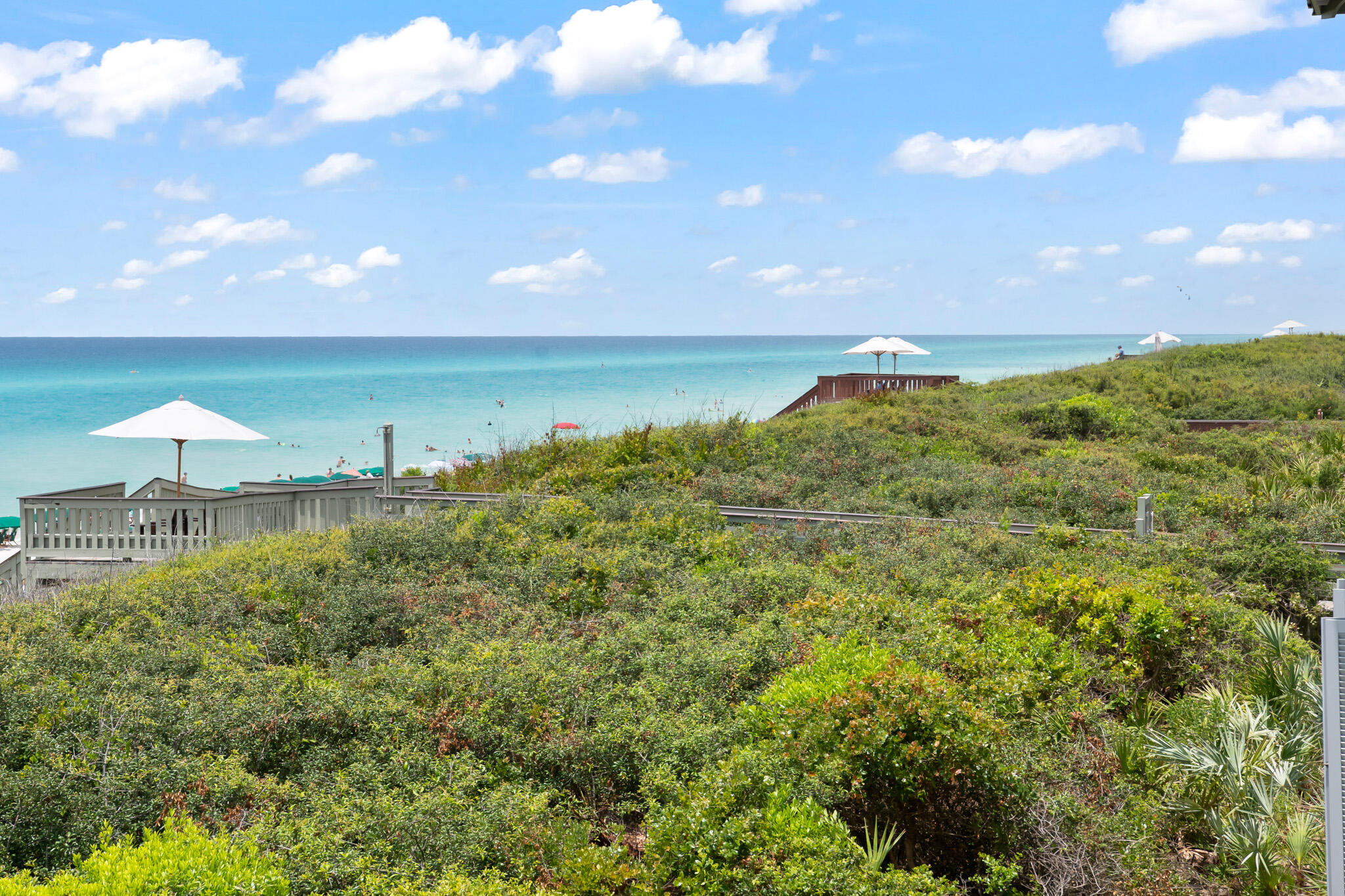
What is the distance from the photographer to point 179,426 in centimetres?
1365

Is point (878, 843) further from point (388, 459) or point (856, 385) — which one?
point (856, 385)

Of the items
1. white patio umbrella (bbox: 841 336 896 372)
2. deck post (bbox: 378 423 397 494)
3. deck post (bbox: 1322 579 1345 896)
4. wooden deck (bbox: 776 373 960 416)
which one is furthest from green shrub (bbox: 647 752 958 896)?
white patio umbrella (bbox: 841 336 896 372)

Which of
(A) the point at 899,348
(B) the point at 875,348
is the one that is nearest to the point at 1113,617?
(B) the point at 875,348

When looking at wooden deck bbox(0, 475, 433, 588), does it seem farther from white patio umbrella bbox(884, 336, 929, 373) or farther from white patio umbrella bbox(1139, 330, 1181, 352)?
white patio umbrella bbox(1139, 330, 1181, 352)

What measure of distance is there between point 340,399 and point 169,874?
7542cm

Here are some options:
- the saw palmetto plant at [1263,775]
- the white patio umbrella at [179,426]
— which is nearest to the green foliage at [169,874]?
the saw palmetto plant at [1263,775]

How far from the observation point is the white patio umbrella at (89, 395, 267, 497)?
44.1 feet

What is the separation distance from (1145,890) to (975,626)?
2941 mm

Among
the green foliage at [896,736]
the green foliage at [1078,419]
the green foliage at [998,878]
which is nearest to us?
the green foliage at [998,878]

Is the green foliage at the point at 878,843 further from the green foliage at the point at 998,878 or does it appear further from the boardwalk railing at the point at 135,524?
the boardwalk railing at the point at 135,524

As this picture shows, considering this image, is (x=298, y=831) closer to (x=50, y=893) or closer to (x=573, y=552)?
(x=50, y=893)

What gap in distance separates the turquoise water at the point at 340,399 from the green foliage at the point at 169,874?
1198cm

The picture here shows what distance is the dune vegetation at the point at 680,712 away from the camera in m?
4.17

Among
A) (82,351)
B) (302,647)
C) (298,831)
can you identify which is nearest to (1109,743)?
(298,831)
